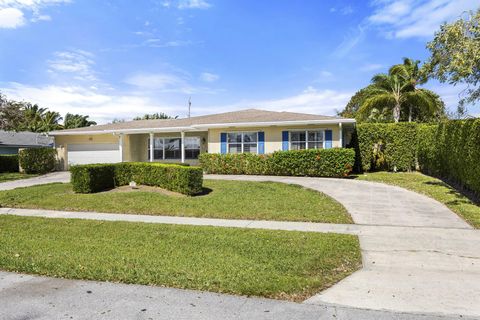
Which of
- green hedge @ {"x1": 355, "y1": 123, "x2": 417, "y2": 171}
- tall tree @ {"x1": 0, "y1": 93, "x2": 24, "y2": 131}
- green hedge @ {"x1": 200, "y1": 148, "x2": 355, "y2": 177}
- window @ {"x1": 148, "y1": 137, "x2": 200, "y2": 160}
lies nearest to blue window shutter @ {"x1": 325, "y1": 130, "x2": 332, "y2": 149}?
green hedge @ {"x1": 355, "y1": 123, "x2": 417, "y2": 171}

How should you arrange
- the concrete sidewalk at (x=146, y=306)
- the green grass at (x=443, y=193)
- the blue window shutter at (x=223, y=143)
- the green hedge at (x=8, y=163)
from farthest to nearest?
the green hedge at (x=8, y=163)
the blue window shutter at (x=223, y=143)
the green grass at (x=443, y=193)
the concrete sidewalk at (x=146, y=306)

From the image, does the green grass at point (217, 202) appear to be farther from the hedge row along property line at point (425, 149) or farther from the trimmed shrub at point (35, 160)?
the trimmed shrub at point (35, 160)

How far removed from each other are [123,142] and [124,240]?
59.9 feet

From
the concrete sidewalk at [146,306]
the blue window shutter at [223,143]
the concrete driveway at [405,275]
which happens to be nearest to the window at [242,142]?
the blue window shutter at [223,143]

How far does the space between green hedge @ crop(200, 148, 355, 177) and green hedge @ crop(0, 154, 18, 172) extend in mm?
14879

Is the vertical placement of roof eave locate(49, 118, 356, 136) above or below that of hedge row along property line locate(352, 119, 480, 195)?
above

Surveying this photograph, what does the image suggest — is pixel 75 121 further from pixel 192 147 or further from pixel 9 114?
pixel 192 147

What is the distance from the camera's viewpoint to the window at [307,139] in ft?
64.5

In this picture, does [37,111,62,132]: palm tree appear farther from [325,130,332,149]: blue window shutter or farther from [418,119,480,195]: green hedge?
[418,119,480,195]: green hedge

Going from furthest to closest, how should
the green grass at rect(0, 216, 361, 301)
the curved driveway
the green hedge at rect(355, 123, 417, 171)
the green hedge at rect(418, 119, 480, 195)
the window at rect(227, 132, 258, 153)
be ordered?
the window at rect(227, 132, 258, 153) < the green hedge at rect(355, 123, 417, 171) < the green hedge at rect(418, 119, 480, 195) < the green grass at rect(0, 216, 361, 301) < the curved driveway

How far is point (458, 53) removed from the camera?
35.1ft

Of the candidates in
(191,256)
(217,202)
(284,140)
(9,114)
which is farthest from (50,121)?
(191,256)

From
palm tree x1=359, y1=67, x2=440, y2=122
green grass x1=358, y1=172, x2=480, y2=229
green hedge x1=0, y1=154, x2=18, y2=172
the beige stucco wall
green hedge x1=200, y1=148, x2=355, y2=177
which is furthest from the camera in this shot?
palm tree x1=359, y1=67, x2=440, y2=122

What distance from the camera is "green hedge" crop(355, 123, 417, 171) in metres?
20.0
